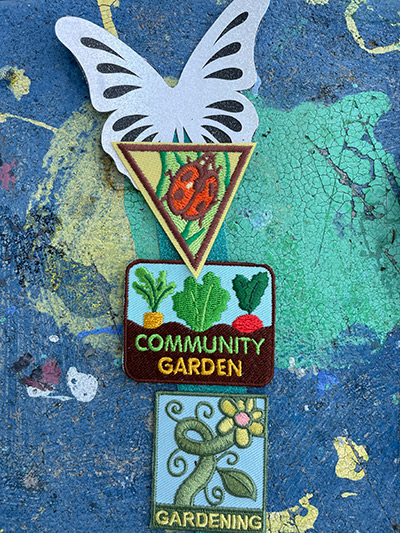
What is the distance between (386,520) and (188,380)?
613 mm

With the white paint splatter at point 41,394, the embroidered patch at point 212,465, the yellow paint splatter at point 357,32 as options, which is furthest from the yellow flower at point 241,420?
the yellow paint splatter at point 357,32

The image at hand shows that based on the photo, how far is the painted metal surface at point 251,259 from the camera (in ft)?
3.57

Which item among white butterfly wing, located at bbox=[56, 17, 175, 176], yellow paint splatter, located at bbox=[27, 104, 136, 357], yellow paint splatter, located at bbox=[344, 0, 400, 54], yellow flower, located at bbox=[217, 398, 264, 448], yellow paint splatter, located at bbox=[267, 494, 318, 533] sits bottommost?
yellow paint splatter, located at bbox=[267, 494, 318, 533]

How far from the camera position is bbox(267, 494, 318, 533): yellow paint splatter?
1.08m

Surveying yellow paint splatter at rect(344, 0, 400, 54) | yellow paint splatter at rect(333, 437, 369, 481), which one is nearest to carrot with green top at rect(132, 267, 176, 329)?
yellow paint splatter at rect(333, 437, 369, 481)

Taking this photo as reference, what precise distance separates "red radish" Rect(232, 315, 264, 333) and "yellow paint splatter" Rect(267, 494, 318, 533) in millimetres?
452

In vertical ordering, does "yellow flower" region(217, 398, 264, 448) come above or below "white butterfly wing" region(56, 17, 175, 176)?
below

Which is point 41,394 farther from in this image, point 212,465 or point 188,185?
point 188,185

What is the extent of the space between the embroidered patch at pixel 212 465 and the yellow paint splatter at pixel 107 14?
0.99 meters

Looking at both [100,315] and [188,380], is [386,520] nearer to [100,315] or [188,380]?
[188,380]

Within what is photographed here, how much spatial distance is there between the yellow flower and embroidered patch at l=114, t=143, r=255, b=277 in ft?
1.14

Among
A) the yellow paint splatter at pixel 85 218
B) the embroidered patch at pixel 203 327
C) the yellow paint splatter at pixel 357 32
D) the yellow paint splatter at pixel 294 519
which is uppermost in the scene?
the yellow paint splatter at pixel 357 32

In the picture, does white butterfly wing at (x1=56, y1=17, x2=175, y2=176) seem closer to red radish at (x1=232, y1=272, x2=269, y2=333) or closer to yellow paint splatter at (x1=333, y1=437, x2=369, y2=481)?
red radish at (x1=232, y1=272, x2=269, y2=333)

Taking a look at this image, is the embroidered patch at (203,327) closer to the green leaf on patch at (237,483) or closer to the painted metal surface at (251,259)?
the painted metal surface at (251,259)
